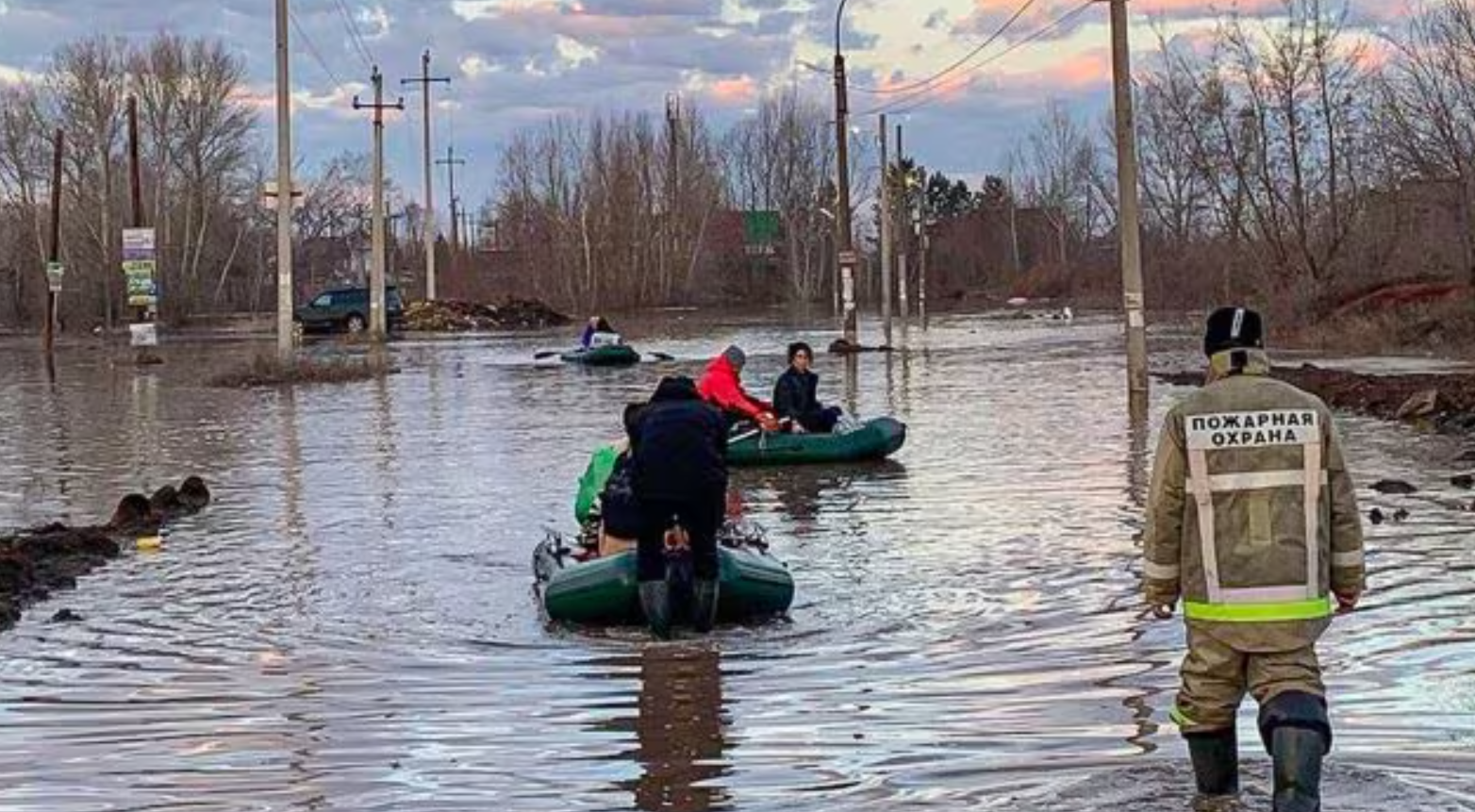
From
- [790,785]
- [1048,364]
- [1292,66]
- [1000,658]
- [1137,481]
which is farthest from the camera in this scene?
[1292,66]

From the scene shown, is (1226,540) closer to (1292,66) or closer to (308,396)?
(308,396)

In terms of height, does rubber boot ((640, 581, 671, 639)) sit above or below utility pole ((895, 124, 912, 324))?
below

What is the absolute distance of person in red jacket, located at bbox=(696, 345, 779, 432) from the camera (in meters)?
21.6

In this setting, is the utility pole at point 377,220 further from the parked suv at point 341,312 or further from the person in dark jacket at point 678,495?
the person in dark jacket at point 678,495

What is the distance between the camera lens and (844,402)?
3381 cm

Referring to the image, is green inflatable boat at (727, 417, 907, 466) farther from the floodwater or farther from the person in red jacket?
the floodwater

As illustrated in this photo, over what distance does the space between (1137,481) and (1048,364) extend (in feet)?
82.8

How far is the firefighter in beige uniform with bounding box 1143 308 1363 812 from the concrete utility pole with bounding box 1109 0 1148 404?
24214mm

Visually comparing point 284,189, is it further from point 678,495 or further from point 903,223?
point 903,223

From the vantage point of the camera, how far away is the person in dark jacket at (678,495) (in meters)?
11.6

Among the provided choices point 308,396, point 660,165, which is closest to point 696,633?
point 308,396

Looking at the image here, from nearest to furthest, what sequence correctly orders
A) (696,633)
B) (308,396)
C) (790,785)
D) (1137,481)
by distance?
(790,785) < (696,633) < (1137,481) < (308,396)

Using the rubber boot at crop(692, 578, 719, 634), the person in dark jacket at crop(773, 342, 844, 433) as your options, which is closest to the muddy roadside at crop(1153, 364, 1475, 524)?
the person in dark jacket at crop(773, 342, 844, 433)

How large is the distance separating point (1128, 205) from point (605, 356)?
61.9 ft
